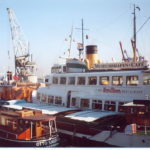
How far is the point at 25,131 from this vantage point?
1174 centimetres

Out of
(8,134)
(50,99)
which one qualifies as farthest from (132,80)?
(8,134)

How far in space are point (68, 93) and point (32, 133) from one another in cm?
502

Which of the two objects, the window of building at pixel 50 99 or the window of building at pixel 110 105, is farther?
the window of building at pixel 50 99

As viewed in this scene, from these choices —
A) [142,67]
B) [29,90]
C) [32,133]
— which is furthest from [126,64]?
[29,90]

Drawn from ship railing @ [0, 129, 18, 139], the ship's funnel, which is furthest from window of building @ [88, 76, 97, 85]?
ship railing @ [0, 129, 18, 139]

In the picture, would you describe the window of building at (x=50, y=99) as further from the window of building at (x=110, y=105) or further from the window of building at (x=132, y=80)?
the window of building at (x=132, y=80)

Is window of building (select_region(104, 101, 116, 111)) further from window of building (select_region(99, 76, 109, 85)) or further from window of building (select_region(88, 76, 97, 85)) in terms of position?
window of building (select_region(88, 76, 97, 85))

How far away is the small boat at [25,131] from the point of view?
11095 mm

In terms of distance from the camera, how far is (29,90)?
2816cm

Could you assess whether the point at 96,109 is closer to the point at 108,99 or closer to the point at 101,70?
the point at 108,99

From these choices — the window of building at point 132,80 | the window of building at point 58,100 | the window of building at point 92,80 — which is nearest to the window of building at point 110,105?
the window of building at point 132,80

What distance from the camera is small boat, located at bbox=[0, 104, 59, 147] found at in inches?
437

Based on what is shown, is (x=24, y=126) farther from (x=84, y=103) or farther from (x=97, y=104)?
(x=97, y=104)

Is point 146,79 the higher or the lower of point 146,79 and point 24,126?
the higher
